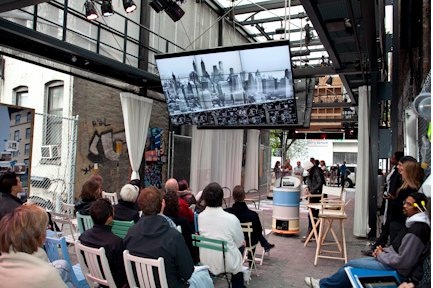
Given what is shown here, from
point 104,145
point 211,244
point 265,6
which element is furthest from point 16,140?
point 265,6

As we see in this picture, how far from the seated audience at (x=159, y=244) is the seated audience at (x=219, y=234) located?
0.70m

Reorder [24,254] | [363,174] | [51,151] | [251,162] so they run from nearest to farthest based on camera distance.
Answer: [24,254]
[363,174]
[51,151]
[251,162]

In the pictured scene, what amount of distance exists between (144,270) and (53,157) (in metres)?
6.98

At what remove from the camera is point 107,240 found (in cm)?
315

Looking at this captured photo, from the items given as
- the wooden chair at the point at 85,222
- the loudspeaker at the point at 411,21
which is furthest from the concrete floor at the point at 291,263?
the loudspeaker at the point at 411,21

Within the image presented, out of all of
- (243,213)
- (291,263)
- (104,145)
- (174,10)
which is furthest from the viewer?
(104,145)

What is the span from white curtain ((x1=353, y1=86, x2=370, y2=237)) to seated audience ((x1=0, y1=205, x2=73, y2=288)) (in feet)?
22.6

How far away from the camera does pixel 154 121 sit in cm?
1133

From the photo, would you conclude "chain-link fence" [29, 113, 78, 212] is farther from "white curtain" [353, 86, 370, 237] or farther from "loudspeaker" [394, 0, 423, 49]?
"loudspeaker" [394, 0, 423, 49]

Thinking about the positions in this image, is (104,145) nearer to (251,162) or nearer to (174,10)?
(174,10)

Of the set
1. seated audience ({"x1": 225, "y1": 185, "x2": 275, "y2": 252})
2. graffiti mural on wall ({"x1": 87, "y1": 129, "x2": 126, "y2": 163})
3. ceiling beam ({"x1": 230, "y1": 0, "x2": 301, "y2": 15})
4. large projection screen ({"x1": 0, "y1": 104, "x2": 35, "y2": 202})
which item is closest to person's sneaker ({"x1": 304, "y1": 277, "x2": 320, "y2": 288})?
seated audience ({"x1": 225, "y1": 185, "x2": 275, "y2": 252})

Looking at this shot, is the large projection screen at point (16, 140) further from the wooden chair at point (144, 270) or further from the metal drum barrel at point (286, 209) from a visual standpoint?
the metal drum barrel at point (286, 209)

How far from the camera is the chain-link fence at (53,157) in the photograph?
851cm

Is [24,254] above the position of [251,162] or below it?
below
